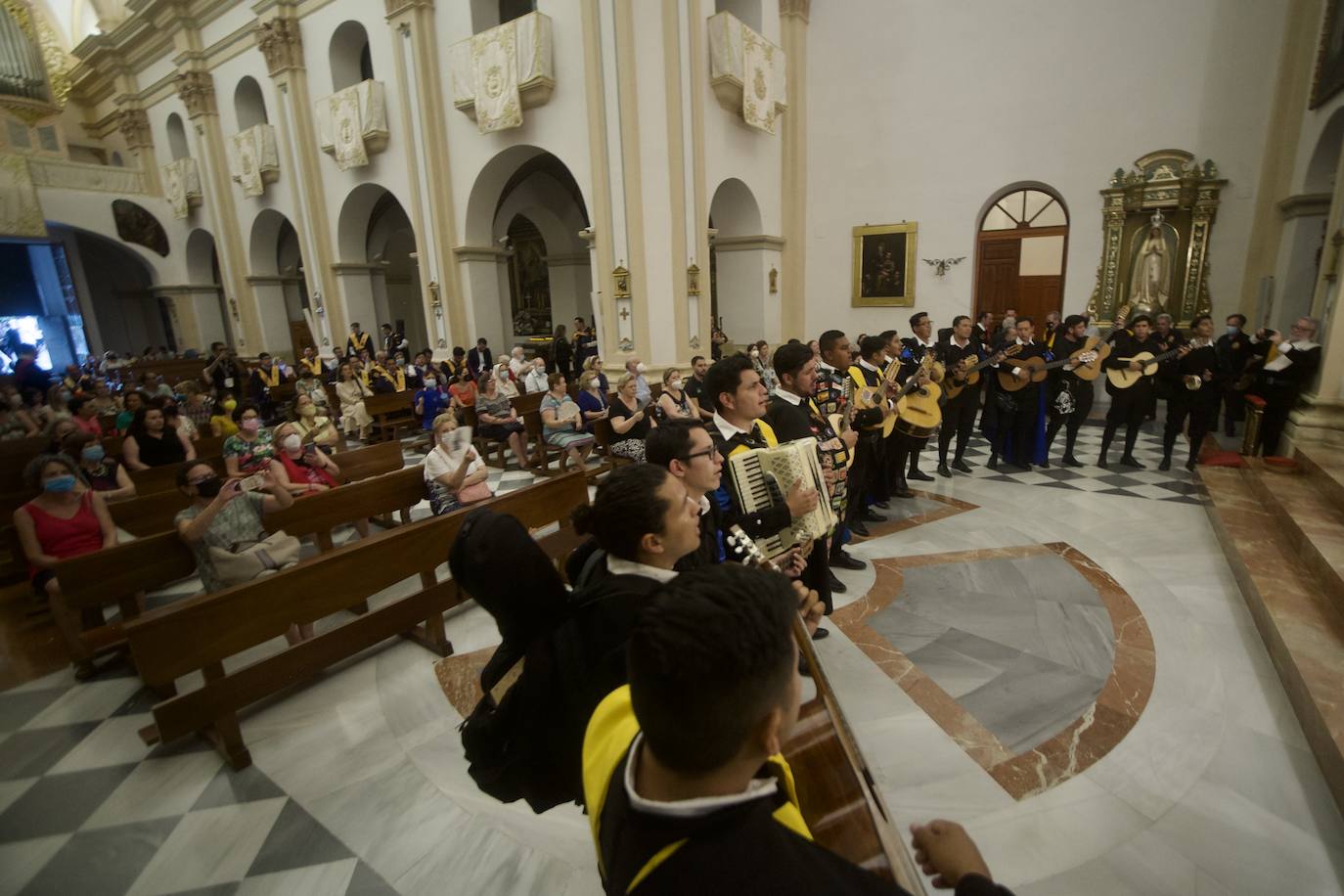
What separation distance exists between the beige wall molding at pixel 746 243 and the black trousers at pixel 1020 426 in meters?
6.62

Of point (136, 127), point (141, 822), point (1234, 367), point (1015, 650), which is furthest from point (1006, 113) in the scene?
point (136, 127)

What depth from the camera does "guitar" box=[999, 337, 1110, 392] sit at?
649 centimetres

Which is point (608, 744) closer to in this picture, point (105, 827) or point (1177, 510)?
point (105, 827)

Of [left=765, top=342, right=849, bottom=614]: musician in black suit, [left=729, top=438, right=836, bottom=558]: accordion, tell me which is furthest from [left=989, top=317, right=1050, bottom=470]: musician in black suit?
[left=729, top=438, right=836, bottom=558]: accordion

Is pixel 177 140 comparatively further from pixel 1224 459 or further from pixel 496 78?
pixel 1224 459

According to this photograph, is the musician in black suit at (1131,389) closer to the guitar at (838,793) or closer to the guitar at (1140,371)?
the guitar at (1140,371)

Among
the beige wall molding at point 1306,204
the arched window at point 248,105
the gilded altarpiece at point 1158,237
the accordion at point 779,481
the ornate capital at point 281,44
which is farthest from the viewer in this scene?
the arched window at point 248,105

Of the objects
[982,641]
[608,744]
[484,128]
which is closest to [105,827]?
[608,744]

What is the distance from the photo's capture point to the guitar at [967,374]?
6605 mm

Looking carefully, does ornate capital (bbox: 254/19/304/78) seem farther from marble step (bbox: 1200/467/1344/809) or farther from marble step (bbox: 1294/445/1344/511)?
marble step (bbox: 1294/445/1344/511)

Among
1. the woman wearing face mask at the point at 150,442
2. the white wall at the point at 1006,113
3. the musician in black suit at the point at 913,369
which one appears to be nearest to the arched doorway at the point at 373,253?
the woman wearing face mask at the point at 150,442

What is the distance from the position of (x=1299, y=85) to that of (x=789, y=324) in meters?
7.94

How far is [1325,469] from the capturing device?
489 centimetres

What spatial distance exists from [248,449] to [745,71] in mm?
9229
